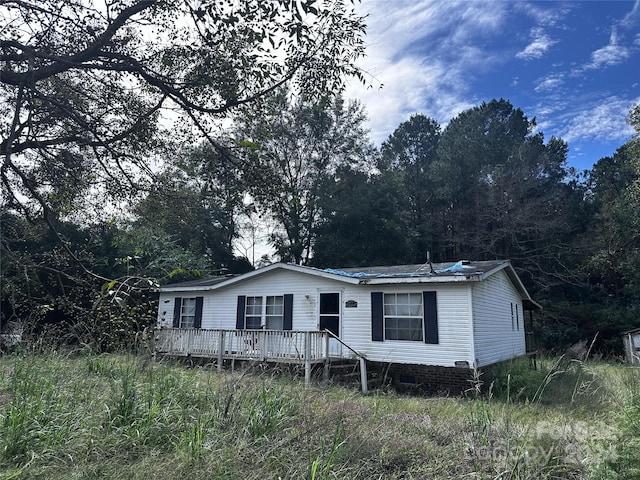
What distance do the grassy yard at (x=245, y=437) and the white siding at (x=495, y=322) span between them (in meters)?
6.61

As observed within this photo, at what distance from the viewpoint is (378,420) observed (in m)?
4.77

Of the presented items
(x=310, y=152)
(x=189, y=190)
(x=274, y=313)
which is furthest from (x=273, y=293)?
(x=310, y=152)

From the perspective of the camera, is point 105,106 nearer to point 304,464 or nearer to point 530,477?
point 304,464

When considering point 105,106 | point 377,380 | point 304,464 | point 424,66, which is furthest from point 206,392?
point 377,380

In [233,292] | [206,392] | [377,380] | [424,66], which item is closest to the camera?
[206,392]

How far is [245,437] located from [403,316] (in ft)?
27.9

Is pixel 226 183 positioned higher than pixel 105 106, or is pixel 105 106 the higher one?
pixel 105 106

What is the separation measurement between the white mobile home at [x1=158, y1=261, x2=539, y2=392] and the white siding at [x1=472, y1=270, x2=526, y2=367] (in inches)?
1.2

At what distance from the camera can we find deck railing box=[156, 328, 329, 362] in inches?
437

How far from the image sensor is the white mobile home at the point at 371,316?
10719mm

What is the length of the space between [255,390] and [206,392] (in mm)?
546

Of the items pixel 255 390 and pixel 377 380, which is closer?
pixel 255 390

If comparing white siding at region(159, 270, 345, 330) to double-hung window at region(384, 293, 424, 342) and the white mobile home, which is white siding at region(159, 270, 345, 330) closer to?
the white mobile home

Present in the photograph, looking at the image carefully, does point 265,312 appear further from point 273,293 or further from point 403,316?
point 403,316
